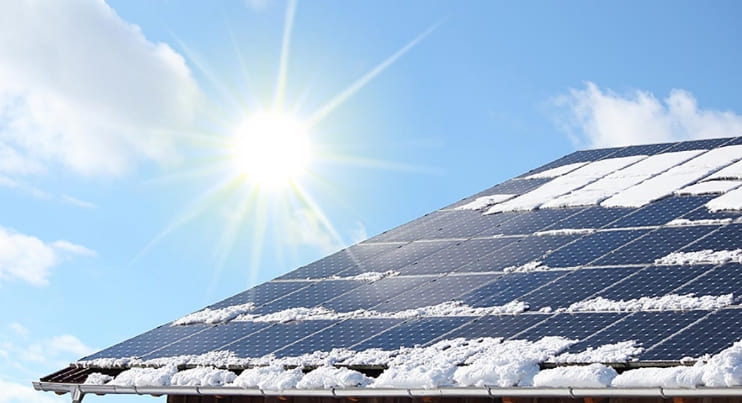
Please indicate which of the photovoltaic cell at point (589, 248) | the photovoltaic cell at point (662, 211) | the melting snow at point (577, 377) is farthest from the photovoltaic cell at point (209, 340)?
the photovoltaic cell at point (662, 211)

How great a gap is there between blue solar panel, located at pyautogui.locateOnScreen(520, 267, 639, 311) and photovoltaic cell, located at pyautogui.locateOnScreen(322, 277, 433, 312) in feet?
8.30

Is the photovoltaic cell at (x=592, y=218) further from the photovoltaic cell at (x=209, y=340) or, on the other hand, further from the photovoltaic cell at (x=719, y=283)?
the photovoltaic cell at (x=209, y=340)

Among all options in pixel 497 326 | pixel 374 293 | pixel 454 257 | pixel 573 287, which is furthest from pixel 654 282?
pixel 374 293

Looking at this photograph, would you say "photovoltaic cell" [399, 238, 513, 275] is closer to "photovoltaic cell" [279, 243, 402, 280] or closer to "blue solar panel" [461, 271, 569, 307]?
"blue solar panel" [461, 271, 569, 307]

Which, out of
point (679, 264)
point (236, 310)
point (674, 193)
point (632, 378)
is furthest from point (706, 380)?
point (236, 310)

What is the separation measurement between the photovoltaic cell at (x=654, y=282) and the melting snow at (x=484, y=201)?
23.3 ft

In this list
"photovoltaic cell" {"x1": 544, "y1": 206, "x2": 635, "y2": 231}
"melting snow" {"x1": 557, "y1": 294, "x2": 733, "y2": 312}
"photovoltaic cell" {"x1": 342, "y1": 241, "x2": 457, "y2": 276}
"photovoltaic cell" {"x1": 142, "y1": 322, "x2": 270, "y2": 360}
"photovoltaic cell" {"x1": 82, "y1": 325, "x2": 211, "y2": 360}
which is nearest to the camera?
"melting snow" {"x1": 557, "y1": 294, "x2": 733, "y2": 312}

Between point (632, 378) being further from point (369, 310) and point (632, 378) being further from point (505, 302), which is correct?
point (369, 310)

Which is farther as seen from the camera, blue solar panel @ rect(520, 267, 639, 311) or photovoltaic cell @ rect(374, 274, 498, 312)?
photovoltaic cell @ rect(374, 274, 498, 312)

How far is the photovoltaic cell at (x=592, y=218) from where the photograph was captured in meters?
16.2

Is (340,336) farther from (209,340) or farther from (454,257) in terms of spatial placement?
(454,257)

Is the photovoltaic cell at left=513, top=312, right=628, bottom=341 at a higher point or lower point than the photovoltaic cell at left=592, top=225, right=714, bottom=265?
lower

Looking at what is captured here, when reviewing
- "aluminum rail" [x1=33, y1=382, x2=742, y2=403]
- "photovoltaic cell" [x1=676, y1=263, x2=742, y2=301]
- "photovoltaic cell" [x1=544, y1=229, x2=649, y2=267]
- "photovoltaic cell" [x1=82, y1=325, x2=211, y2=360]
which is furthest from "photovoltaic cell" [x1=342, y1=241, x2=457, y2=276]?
"photovoltaic cell" [x1=676, y1=263, x2=742, y2=301]

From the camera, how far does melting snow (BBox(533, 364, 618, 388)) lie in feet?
32.2
